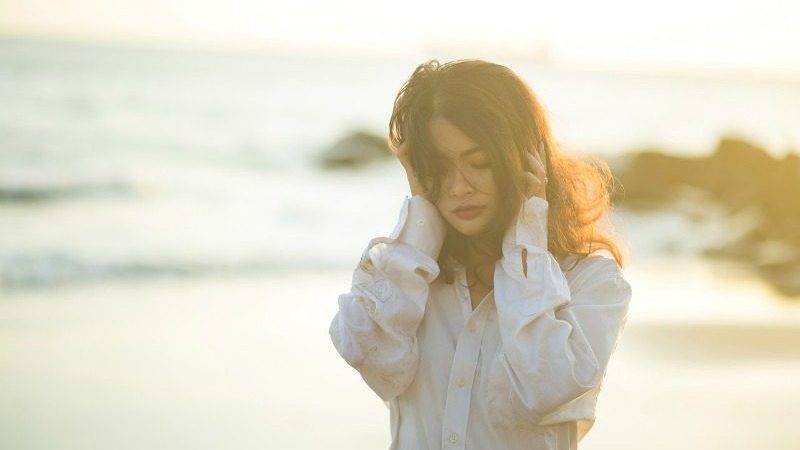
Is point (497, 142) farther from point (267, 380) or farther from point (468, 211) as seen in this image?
point (267, 380)

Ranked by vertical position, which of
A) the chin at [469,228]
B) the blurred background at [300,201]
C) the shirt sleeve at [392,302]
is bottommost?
the shirt sleeve at [392,302]

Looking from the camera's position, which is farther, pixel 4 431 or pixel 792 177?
pixel 792 177

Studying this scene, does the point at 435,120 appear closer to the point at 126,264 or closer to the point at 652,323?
the point at 652,323

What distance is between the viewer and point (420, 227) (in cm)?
313

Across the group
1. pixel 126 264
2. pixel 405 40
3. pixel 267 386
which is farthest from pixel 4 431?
pixel 405 40

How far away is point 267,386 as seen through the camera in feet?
20.2

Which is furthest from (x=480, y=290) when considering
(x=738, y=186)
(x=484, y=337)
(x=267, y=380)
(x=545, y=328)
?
(x=738, y=186)

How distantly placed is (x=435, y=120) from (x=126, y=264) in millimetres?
6924

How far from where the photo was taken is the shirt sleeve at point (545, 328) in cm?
290

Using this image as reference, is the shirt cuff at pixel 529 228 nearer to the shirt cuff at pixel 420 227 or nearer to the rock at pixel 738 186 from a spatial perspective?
the shirt cuff at pixel 420 227

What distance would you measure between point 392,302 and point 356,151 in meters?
12.6

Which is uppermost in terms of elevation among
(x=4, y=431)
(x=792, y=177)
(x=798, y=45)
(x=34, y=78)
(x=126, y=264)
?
(x=34, y=78)

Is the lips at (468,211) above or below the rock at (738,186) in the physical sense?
below

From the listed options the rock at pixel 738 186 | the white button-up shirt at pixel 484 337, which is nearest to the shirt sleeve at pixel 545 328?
the white button-up shirt at pixel 484 337
